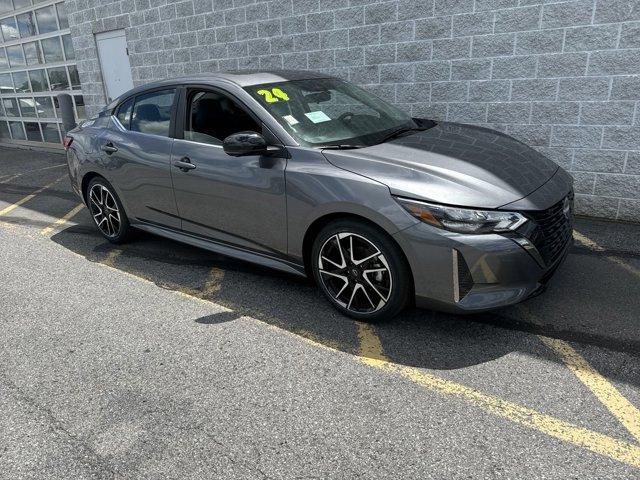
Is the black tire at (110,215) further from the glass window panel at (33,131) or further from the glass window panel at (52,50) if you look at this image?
the glass window panel at (33,131)

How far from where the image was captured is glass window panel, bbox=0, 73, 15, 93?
12844 mm

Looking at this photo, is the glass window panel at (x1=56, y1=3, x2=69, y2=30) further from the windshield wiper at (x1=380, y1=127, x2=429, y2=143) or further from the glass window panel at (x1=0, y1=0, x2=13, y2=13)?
the windshield wiper at (x1=380, y1=127, x2=429, y2=143)

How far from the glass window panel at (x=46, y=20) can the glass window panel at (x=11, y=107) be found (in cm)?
252

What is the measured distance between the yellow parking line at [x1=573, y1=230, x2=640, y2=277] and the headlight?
1.76 meters

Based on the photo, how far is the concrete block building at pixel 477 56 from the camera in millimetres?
4949

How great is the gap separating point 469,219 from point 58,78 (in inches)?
443

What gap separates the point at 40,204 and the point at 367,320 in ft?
18.3

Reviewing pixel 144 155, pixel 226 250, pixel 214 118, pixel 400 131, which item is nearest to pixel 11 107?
pixel 144 155

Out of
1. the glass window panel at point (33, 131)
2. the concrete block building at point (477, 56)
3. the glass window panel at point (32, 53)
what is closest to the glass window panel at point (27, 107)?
the glass window panel at point (33, 131)

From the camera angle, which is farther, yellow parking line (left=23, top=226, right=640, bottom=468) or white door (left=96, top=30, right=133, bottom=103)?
white door (left=96, top=30, right=133, bottom=103)

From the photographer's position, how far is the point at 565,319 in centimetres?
333

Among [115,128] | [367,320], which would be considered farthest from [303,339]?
[115,128]

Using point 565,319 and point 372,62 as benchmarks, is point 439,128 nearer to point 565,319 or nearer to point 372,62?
point 565,319

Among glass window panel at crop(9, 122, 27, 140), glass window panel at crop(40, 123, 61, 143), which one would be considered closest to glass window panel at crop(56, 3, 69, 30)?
glass window panel at crop(40, 123, 61, 143)
